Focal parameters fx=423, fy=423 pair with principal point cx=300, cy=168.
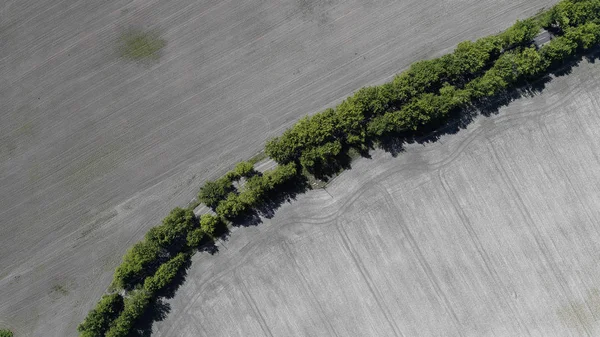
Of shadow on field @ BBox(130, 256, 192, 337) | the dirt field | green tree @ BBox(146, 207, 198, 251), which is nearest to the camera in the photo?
green tree @ BBox(146, 207, 198, 251)

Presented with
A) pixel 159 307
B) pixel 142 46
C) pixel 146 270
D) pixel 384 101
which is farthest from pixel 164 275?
pixel 384 101

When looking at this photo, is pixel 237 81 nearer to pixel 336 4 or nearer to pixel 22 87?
pixel 336 4

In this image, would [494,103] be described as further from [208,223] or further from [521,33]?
[208,223]

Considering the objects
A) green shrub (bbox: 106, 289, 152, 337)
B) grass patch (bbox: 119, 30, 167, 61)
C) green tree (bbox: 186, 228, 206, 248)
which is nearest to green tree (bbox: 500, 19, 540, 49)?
grass patch (bbox: 119, 30, 167, 61)

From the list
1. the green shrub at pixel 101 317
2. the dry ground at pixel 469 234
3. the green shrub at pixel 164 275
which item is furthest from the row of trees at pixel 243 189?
the green shrub at pixel 101 317

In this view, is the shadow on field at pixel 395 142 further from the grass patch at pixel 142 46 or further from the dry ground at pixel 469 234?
the grass patch at pixel 142 46

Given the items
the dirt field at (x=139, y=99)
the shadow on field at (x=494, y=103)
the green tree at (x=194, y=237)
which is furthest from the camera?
the dirt field at (x=139, y=99)

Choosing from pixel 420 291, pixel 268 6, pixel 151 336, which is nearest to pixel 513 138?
pixel 420 291

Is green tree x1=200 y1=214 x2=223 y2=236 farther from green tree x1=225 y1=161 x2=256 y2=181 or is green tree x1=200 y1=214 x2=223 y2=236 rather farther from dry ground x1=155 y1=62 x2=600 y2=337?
dry ground x1=155 y1=62 x2=600 y2=337
